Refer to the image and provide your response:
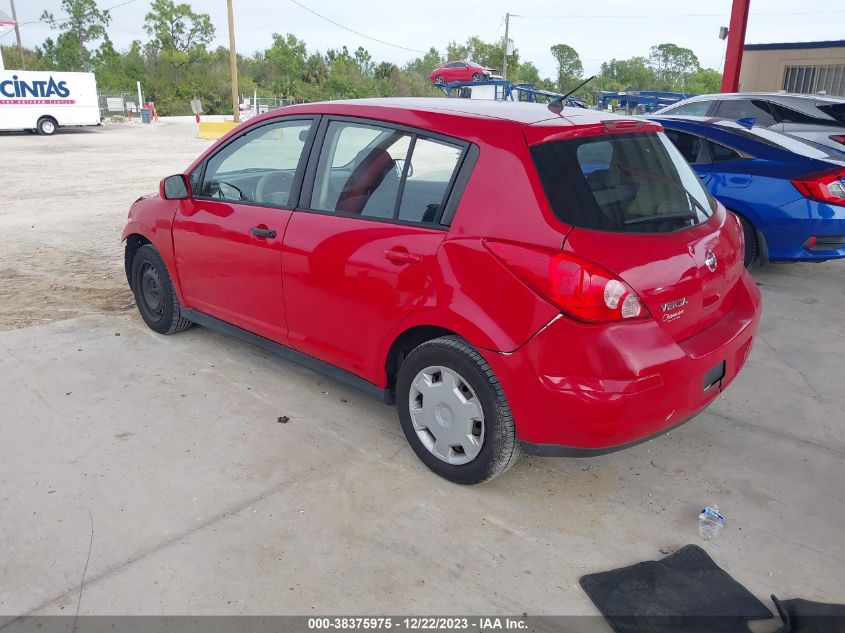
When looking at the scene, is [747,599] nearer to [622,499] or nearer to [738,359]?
[622,499]

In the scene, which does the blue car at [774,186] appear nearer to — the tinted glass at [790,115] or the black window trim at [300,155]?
the tinted glass at [790,115]

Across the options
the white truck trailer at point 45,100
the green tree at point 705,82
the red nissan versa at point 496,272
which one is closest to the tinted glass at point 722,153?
the red nissan versa at point 496,272

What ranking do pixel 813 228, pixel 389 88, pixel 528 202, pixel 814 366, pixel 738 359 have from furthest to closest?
pixel 389 88 < pixel 813 228 < pixel 814 366 < pixel 738 359 < pixel 528 202

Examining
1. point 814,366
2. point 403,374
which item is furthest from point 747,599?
point 814,366

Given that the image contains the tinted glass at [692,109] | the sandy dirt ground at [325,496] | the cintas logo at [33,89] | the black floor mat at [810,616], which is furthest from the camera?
the cintas logo at [33,89]

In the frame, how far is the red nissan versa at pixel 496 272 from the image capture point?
2693 mm

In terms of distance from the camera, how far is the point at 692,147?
6.69m

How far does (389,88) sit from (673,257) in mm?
66626

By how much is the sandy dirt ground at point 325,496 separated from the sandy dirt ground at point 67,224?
97 centimetres

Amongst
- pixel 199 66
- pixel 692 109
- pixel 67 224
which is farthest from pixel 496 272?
pixel 199 66

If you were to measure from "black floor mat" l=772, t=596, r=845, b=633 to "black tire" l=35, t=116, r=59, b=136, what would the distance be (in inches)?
1282

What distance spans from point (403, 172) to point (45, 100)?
30.8m

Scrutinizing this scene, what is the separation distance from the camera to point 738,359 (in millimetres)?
3238

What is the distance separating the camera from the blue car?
19.6 ft
